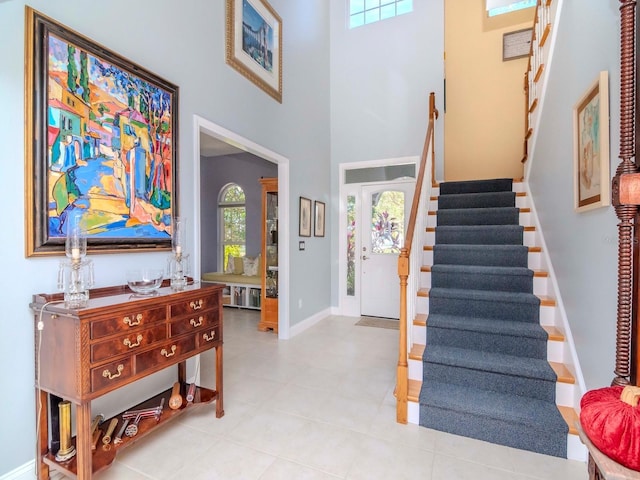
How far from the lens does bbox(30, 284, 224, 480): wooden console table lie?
142cm

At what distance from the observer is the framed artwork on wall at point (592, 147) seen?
1630 millimetres

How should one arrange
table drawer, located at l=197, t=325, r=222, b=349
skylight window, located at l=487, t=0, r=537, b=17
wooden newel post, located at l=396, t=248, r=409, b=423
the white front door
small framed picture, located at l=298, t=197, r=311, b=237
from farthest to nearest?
1. the white front door
2. skylight window, located at l=487, t=0, r=537, b=17
3. small framed picture, located at l=298, t=197, r=311, b=237
4. wooden newel post, located at l=396, t=248, r=409, b=423
5. table drawer, located at l=197, t=325, r=222, b=349

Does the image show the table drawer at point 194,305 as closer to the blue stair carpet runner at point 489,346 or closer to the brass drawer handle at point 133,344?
the brass drawer handle at point 133,344

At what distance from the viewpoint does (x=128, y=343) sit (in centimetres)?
159

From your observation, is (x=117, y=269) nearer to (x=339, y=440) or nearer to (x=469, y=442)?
(x=339, y=440)

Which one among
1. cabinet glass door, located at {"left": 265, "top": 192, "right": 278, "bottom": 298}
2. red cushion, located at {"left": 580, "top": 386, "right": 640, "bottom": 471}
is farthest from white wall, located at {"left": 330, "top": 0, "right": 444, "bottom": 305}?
red cushion, located at {"left": 580, "top": 386, "right": 640, "bottom": 471}

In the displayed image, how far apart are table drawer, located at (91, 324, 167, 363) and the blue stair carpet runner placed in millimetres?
1743

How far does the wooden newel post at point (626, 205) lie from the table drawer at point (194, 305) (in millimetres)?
1976

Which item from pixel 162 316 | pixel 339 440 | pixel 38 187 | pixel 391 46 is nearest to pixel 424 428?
pixel 339 440

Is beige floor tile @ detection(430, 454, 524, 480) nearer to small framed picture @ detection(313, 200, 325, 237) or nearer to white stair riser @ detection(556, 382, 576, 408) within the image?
white stair riser @ detection(556, 382, 576, 408)

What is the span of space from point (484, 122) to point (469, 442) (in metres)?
4.40

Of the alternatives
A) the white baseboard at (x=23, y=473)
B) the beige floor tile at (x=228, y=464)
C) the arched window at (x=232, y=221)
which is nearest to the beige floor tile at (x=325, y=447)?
the beige floor tile at (x=228, y=464)

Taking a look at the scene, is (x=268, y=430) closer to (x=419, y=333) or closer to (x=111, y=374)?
(x=111, y=374)

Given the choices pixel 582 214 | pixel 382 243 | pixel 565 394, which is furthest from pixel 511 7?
pixel 565 394
